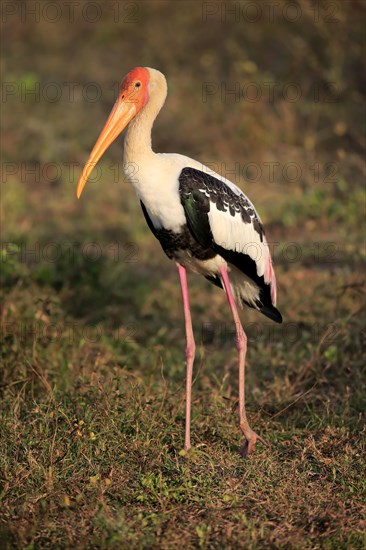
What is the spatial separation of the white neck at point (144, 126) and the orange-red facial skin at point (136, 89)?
24 millimetres

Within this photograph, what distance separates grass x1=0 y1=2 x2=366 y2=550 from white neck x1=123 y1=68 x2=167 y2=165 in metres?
1.05

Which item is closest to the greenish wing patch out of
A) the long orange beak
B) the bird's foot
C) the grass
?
the long orange beak

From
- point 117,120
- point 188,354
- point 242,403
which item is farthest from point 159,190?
point 242,403

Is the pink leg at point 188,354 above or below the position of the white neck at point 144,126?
below

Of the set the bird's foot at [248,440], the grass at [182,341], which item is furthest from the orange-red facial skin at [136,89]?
the bird's foot at [248,440]

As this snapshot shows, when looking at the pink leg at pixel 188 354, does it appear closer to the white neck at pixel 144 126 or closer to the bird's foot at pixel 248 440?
the bird's foot at pixel 248 440

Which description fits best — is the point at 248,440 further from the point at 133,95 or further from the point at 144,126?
the point at 133,95

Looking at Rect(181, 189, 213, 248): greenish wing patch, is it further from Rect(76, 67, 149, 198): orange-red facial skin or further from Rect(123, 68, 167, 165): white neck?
Rect(76, 67, 149, 198): orange-red facial skin

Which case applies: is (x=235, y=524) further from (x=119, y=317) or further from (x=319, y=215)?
(x=319, y=215)

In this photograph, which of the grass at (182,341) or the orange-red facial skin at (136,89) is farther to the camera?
the orange-red facial skin at (136,89)

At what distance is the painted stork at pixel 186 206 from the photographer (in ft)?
14.3

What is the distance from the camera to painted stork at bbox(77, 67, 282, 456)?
14.3 feet

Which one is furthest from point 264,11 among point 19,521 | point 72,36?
point 19,521

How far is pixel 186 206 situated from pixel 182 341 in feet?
5.80
